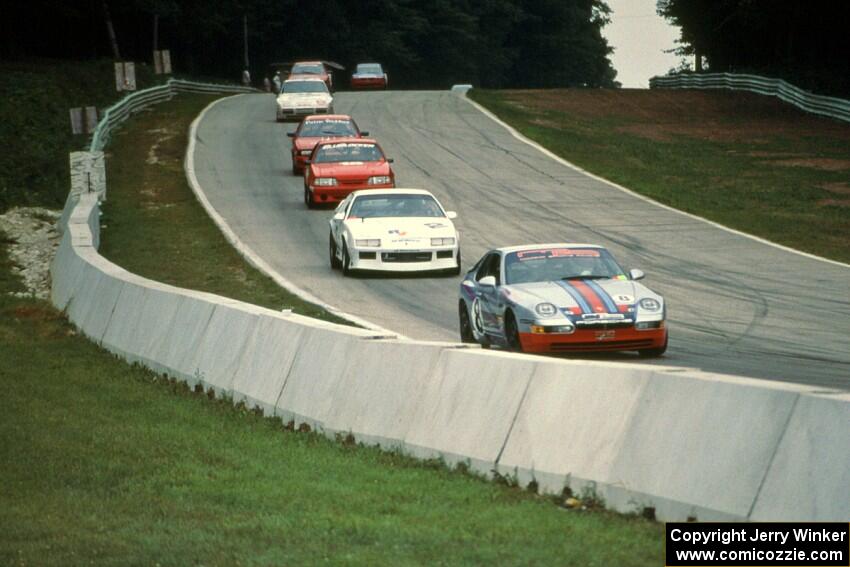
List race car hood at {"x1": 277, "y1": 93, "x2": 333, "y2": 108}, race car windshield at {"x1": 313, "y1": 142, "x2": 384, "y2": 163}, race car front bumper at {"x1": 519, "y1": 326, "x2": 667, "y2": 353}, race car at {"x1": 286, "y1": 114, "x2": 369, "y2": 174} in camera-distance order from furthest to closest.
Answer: race car hood at {"x1": 277, "y1": 93, "x2": 333, "y2": 108}
race car at {"x1": 286, "y1": 114, "x2": 369, "y2": 174}
race car windshield at {"x1": 313, "y1": 142, "x2": 384, "y2": 163}
race car front bumper at {"x1": 519, "y1": 326, "x2": 667, "y2": 353}

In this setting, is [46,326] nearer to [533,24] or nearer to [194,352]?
[194,352]

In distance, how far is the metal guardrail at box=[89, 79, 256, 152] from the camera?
42.7 metres

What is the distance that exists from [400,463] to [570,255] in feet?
26.1

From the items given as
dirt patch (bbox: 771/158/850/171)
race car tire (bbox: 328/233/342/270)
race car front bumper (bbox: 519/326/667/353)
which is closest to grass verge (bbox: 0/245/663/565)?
race car front bumper (bbox: 519/326/667/353)

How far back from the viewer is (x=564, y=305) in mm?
16250

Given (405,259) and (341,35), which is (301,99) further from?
(341,35)

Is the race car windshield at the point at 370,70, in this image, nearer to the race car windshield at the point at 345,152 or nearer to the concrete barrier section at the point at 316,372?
the race car windshield at the point at 345,152

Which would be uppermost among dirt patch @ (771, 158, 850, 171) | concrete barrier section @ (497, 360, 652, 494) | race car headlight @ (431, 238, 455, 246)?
concrete barrier section @ (497, 360, 652, 494)

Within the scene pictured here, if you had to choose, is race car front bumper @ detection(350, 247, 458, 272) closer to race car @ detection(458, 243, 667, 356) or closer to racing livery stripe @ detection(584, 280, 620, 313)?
race car @ detection(458, 243, 667, 356)

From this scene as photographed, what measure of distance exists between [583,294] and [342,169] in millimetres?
18094

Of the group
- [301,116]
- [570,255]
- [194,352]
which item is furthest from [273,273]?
[301,116]

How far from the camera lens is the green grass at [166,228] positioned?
81.1ft

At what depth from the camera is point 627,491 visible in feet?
26.2

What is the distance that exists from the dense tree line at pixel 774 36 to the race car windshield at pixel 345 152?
3380 cm
